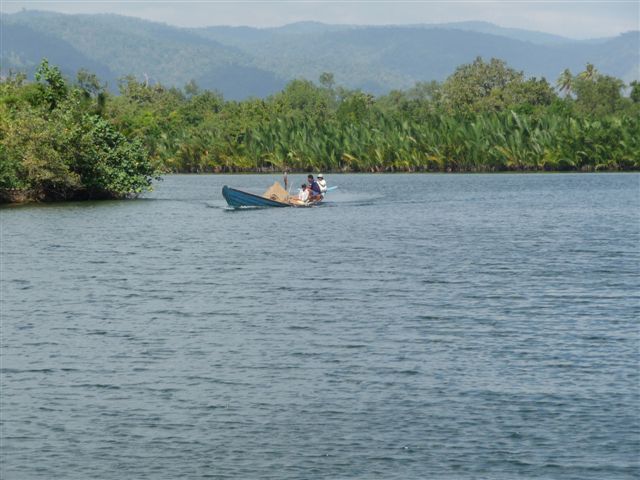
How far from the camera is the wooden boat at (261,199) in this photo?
6053 centimetres

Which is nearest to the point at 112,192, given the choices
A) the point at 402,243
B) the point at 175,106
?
the point at 402,243

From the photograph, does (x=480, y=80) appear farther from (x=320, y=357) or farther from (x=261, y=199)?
(x=320, y=357)

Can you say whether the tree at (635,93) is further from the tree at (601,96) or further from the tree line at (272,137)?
the tree at (601,96)

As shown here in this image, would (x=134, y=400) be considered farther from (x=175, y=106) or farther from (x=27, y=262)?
(x=175, y=106)

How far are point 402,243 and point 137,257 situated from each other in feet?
33.5

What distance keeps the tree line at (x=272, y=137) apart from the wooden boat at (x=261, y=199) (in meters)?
6.77

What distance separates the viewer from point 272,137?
353 feet

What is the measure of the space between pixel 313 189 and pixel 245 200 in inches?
196

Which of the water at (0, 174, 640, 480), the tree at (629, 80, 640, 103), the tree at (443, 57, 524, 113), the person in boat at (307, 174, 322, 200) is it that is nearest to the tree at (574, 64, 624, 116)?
the tree at (629, 80, 640, 103)

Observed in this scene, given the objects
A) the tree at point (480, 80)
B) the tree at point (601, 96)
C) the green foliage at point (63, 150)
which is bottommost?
the green foliage at point (63, 150)

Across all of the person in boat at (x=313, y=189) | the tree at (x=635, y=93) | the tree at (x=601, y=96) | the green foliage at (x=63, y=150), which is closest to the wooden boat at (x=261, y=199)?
the person in boat at (x=313, y=189)

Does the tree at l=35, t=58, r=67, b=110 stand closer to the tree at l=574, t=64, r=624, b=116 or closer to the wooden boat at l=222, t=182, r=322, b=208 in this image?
the wooden boat at l=222, t=182, r=322, b=208

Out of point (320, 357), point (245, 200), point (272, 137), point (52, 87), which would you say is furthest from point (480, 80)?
point (320, 357)

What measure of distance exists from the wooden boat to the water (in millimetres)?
13471
